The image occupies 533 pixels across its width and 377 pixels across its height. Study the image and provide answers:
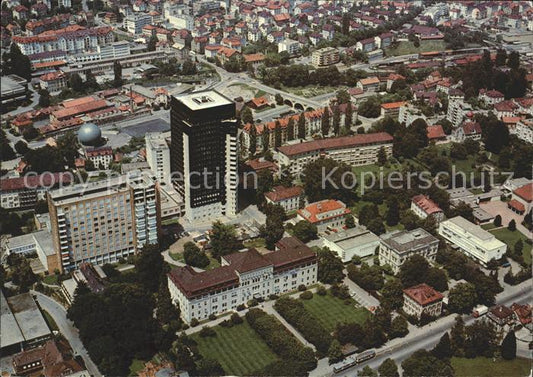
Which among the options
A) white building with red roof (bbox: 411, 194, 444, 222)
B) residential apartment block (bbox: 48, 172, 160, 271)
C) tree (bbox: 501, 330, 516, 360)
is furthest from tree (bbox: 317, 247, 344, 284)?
residential apartment block (bbox: 48, 172, 160, 271)

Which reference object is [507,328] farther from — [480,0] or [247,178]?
[480,0]

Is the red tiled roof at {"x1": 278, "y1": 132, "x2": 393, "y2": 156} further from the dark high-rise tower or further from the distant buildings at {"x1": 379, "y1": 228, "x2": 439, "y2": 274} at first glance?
the distant buildings at {"x1": 379, "y1": 228, "x2": 439, "y2": 274}

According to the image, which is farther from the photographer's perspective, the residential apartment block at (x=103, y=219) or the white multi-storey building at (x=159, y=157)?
the white multi-storey building at (x=159, y=157)

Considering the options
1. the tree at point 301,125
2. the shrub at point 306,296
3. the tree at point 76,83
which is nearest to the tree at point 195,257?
the shrub at point 306,296

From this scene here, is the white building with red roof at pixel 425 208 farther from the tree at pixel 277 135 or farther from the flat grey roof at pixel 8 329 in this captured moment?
the flat grey roof at pixel 8 329

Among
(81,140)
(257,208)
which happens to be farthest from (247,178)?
(81,140)

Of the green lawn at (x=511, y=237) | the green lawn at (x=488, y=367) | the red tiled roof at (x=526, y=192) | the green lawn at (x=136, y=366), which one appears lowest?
the green lawn at (x=136, y=366)

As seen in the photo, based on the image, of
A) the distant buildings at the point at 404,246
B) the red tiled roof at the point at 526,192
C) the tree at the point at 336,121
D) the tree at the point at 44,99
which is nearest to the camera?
the distant buildings at the point at 404,246
